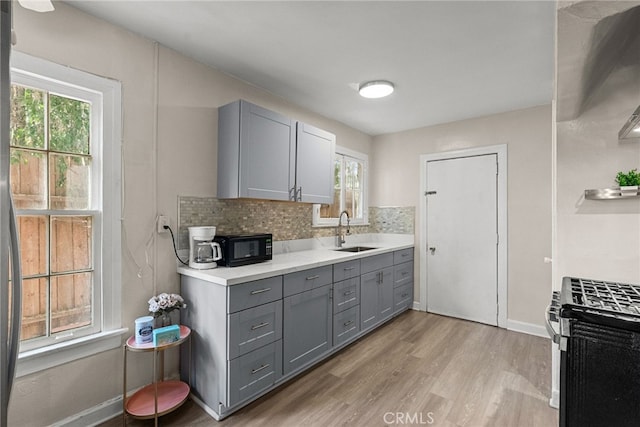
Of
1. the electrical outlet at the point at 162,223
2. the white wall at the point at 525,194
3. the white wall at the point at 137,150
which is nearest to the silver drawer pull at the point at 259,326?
the white wall at the point at 137,150

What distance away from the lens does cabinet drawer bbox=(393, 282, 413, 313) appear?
3627mm

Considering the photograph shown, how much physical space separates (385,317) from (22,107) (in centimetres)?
347

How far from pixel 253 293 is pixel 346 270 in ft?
3.51

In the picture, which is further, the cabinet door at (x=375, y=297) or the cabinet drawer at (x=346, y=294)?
the cabinet door at (x=375, y=297)

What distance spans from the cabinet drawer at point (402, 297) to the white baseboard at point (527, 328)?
1119 mm

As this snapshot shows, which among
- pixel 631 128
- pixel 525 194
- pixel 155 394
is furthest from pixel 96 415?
pixel 525 194

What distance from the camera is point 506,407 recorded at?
200 centimetres

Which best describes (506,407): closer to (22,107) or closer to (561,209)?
(561,209)

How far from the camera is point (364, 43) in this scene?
205 centimetres

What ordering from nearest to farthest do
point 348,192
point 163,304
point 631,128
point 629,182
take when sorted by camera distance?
point 631,128 → point 629,182 → point 163,304 → point 348,192

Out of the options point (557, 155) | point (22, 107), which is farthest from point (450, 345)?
point (22, 107)

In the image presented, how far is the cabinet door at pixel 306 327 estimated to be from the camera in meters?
2.21

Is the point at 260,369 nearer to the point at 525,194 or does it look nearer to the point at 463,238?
the point at 463,238

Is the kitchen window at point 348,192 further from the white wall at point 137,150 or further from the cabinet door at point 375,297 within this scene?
the white wall at point 137,150
